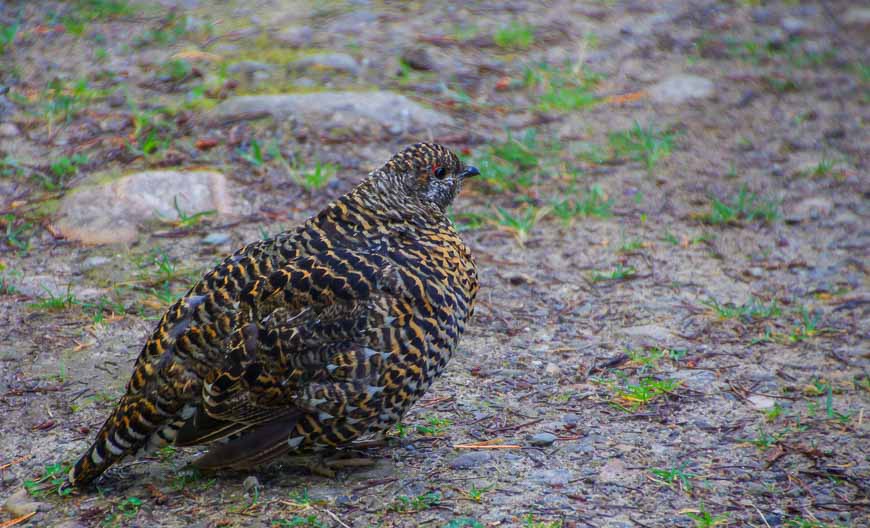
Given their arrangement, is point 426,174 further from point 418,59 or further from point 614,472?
point 418,59

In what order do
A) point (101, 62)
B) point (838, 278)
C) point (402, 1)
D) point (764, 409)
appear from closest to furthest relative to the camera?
point (764, 409)
point (838, 278)
point (101, 62)
point (402, 1)

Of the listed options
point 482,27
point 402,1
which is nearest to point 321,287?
point 482,27

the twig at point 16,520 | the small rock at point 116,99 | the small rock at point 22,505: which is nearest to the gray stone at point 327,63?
the small rock at point 116,99

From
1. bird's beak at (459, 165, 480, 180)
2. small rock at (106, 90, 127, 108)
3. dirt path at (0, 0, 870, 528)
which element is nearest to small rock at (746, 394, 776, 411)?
dirt path at (0, 0, 870, 528)

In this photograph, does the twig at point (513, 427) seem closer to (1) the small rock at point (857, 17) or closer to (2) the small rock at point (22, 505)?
(2) the small rock at point (22, 505)

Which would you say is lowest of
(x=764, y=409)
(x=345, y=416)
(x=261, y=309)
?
(x=764, y=409)

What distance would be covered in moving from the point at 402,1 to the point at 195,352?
7.91 m

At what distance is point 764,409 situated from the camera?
532cm

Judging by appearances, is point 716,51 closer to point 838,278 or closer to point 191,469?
point 838,278

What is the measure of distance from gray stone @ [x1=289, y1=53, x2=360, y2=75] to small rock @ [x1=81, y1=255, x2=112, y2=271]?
3268mm

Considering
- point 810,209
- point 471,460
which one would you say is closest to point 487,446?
point 471,460

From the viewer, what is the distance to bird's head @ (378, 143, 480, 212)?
5.26 meters

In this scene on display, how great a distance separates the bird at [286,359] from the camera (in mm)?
4453

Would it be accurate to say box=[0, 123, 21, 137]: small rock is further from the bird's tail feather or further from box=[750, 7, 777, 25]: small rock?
box=[750, 7, 777, 25]: small rock
